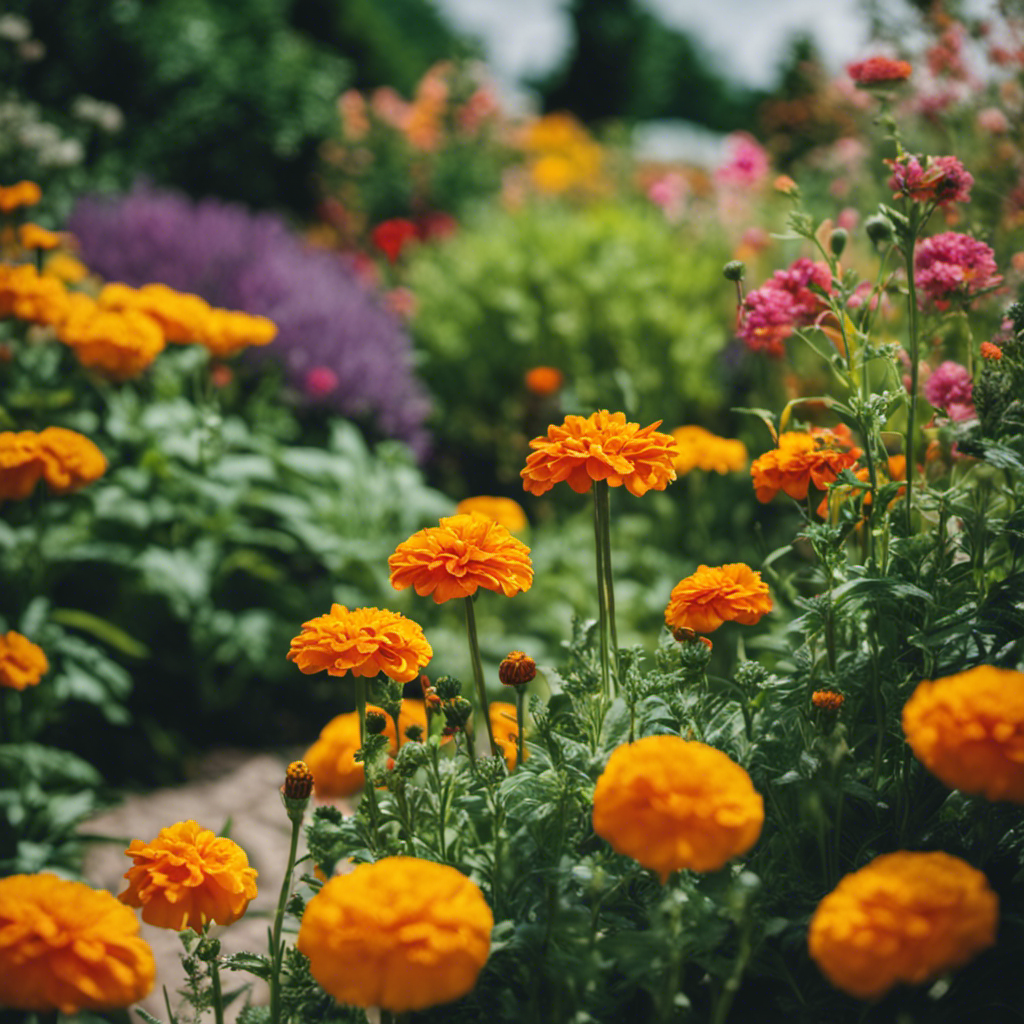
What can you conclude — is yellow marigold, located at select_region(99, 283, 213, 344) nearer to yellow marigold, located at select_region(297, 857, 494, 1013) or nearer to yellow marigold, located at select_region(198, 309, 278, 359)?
yellow marigold, located at select_region(198, 309, 278, 359)

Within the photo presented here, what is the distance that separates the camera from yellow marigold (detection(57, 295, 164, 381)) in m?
2.17

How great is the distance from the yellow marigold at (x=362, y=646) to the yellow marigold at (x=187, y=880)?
236 mm

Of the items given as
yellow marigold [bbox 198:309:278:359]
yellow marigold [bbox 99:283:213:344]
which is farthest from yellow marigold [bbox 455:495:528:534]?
yellow marigold [bbox 99:283:213:344]

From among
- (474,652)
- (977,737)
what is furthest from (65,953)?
(977,737)

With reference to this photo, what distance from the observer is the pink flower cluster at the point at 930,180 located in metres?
1.27

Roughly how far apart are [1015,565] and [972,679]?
412mm

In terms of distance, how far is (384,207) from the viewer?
21.5 feet

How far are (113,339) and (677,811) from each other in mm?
1845

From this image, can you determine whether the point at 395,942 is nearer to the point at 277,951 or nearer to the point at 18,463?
the point at 277,951

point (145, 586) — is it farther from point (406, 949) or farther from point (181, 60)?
point (181, 60)

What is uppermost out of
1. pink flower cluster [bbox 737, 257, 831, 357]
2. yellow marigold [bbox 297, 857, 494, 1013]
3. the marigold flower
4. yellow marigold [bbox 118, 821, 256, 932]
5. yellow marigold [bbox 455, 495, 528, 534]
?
the marigold flower

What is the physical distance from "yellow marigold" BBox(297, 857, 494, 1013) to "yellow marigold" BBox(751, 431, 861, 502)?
71 cm

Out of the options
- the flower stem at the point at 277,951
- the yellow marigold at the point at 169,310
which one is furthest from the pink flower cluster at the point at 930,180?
the yellow marigold at the point at 169,310

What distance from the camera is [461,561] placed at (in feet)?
3.66
